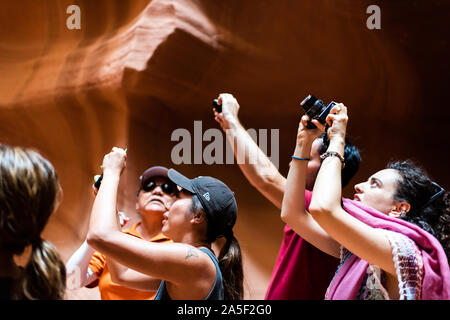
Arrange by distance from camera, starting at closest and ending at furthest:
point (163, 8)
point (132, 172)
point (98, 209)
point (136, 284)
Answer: point (98, 209)
point (136, 284)
point (163, 8)
point (132, 172)

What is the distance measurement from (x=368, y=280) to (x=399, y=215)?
0.83 feet

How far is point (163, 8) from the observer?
311 cm

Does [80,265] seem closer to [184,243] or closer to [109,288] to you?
[109,288]

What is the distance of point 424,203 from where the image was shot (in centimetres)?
163

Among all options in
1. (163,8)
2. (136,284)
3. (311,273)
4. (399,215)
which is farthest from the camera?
(163,8)

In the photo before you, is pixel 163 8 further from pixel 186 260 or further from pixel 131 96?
pixel 186 260

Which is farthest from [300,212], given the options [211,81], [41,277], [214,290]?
[211,81]

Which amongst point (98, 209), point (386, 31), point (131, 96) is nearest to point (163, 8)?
point (131, 96)

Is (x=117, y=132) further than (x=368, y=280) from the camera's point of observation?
Yes

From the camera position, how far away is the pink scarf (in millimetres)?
1355

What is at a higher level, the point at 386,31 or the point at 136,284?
the point at 386,31

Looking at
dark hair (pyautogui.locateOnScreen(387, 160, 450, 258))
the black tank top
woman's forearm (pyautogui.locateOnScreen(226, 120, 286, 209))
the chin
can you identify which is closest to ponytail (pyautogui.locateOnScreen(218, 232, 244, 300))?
the black tank top

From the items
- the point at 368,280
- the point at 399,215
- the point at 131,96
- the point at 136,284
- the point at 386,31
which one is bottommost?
the point at 136,284

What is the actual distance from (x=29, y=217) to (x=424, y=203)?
1056 millimetres
